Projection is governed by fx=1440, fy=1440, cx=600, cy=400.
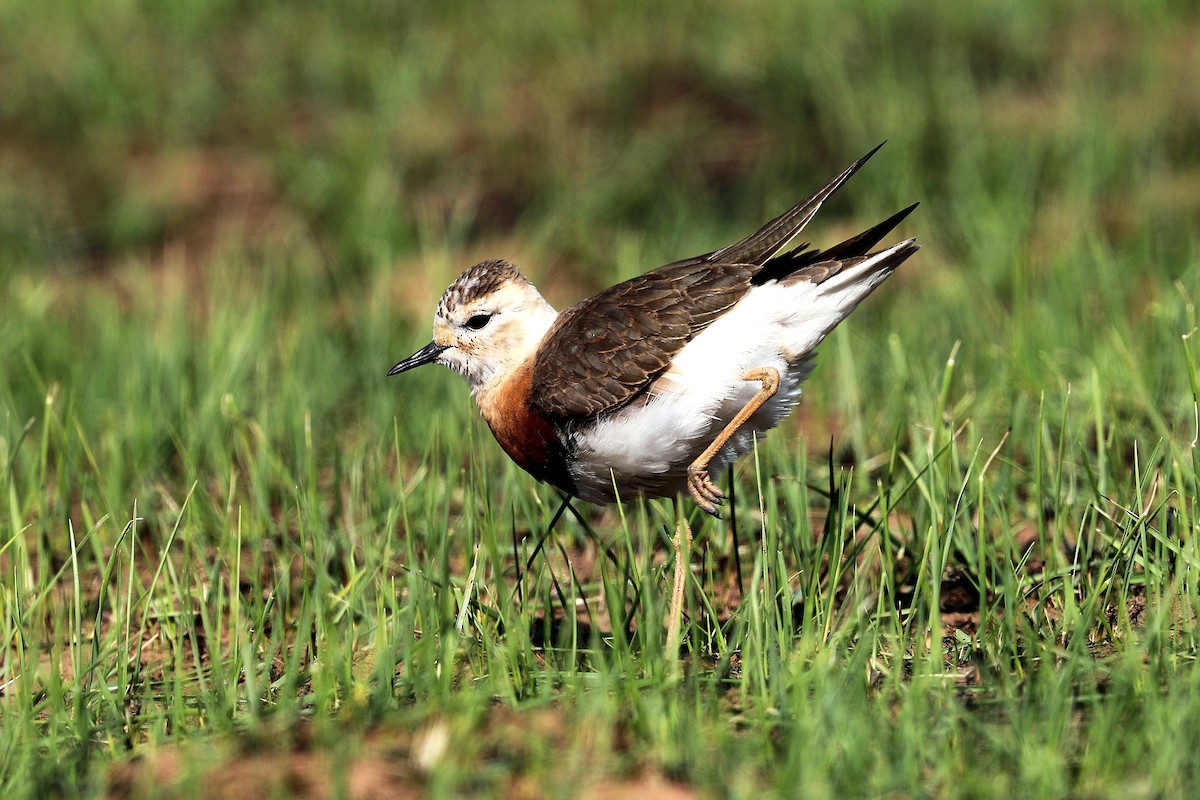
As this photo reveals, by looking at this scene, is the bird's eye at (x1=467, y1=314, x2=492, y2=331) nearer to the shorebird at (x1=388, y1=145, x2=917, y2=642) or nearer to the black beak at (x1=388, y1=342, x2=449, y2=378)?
the black beak at (x1=388, y1=342, x2=449, y2=378)

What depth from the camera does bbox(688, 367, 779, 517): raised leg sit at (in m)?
3.98

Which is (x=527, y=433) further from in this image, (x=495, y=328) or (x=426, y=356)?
(x=426, y=356)

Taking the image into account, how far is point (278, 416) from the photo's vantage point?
5.55 m

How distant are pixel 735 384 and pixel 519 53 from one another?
20.4 ft

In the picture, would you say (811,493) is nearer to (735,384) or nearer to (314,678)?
(735,384)

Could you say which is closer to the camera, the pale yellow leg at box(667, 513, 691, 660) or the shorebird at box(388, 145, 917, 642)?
the pale yellow leg at box(667, 513, 691, 660)

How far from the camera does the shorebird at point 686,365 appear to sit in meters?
4.05

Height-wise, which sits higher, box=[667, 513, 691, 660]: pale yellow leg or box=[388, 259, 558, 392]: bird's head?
box=[388, 259, 558, 392]: bird's head

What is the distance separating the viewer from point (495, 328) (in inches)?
181

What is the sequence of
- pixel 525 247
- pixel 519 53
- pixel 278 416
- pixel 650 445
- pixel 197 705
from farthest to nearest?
pixel 519 53
pixel 525 247
pixel 278 416
pixel 650 445
pixel 197 705

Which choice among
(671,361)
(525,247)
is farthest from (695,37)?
(671,361)

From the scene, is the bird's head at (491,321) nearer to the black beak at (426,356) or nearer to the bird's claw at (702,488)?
the black beak at (426,356)

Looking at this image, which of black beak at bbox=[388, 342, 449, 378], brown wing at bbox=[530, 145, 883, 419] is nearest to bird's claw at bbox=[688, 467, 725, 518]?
brown wing at bbox=[530, 145, 883, 419]

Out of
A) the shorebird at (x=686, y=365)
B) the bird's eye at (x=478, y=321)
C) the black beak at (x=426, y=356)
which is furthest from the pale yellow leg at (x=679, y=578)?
the black beak at (x=426, y=356)
